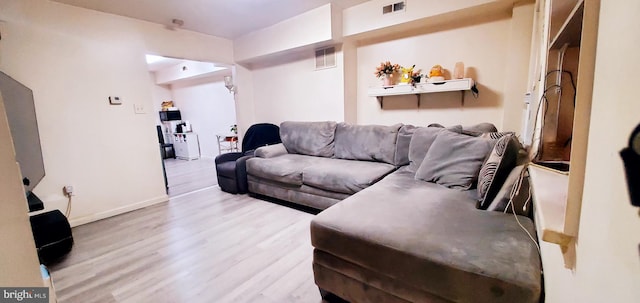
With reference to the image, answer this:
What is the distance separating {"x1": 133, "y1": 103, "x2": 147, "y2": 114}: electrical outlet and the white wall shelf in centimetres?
288

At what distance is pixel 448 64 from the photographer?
2875 mm

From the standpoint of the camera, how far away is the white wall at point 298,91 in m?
3.58

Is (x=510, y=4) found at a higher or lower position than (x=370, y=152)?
higher

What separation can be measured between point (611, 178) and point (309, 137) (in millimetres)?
3225

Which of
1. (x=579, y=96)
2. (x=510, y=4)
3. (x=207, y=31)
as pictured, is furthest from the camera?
(x=207, y=31)

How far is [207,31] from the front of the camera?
3.76m

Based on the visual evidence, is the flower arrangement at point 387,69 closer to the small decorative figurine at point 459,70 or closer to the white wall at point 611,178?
the small decorative figurine at point 459,70

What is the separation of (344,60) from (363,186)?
6.20 ft

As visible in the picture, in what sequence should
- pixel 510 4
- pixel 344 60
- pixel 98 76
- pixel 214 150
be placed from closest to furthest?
pixel 510 4, pixel 98 76, pixel 344 60, pixel 214 150

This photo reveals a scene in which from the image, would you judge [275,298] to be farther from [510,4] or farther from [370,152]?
[510,4]

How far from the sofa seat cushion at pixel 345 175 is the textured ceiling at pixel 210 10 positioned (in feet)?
6.41

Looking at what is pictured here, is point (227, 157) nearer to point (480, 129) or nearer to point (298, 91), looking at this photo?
point (298, 91)

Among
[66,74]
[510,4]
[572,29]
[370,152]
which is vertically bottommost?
[370,152]

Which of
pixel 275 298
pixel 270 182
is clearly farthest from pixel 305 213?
pixel 275 298
